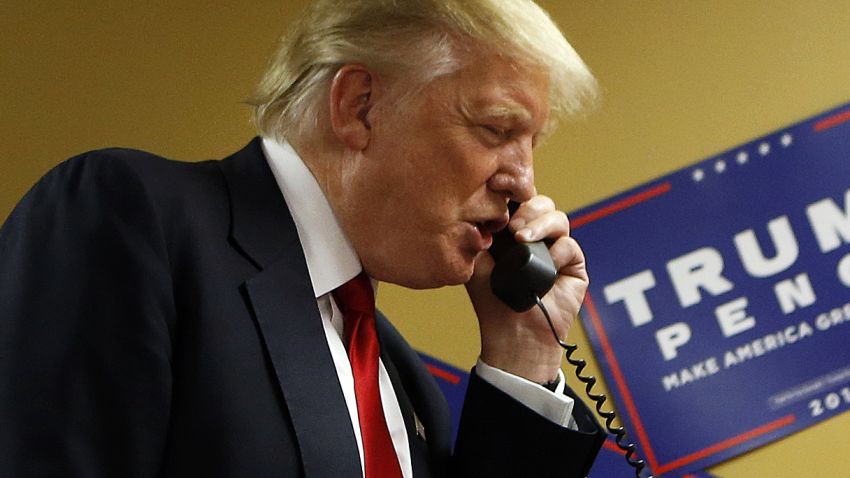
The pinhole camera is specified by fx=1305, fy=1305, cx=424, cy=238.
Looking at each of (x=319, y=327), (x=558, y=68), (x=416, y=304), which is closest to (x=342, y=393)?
(x=319, y=327)

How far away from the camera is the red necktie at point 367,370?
1.35 m

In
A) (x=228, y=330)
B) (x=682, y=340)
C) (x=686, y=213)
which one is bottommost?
(x=682, y=340)

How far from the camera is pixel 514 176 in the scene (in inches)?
57.7

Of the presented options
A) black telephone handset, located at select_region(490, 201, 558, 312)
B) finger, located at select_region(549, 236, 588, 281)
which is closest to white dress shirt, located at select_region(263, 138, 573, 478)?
black telephone handset, located at select_region(490, 201, 558, 312)

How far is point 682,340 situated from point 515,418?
2.51ft

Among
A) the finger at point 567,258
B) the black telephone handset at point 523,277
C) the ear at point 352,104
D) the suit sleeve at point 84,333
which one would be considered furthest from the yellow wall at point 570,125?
the suit sleeve at point 84,333

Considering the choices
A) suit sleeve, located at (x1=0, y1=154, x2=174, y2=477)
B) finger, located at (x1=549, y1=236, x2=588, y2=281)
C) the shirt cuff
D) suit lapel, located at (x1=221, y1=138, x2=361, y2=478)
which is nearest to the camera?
suit sleeve, located at (x1=0, y1=154, x2=174, y2=477)

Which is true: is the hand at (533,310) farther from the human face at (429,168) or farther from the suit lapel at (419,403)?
the human face at (429,168)

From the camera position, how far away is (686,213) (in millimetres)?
2266

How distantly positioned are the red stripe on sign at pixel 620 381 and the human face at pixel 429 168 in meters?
0.83

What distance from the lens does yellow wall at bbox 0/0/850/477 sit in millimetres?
2219

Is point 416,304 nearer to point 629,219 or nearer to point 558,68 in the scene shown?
point 629,219

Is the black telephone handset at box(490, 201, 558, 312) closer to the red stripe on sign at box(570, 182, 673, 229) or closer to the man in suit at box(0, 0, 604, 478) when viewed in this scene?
the man in suit at box(0, 0, 604, 478)

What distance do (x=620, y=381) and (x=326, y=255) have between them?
96 centimetres
